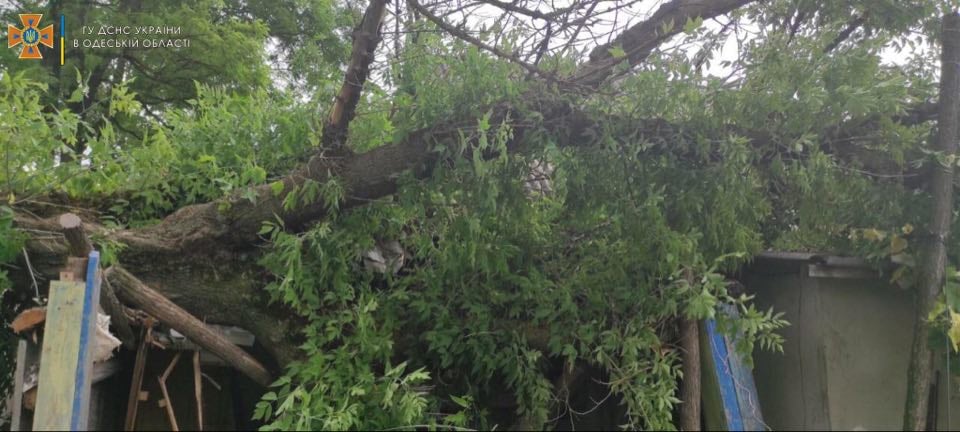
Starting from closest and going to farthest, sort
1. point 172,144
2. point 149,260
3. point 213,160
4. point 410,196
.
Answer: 1. point 410,196
2. point 149,260
3. point 213,160
4. point 172,144

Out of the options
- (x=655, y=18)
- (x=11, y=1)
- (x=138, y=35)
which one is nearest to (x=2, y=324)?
(x=655, y=18)

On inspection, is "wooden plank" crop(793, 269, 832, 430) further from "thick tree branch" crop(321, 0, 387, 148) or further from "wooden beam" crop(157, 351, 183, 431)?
"wooden beam" crop(157, 351, 183, 431)

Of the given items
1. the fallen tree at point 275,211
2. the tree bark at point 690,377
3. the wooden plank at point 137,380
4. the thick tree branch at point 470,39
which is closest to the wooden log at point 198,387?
the wooden plank at point 137,380

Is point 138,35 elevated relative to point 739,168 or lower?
elevated

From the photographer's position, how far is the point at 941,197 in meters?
2.72

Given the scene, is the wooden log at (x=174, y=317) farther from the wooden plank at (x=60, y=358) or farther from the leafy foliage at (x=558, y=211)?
the wooden plank at (x=60, y=358)

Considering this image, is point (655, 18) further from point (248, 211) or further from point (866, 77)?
point (248, 211)

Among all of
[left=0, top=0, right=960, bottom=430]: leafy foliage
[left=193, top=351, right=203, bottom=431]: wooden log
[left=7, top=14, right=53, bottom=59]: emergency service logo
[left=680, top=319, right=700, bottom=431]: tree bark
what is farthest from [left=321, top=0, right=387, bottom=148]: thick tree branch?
[left=7, top=14, right=53, bottom=59]: emergency service logo

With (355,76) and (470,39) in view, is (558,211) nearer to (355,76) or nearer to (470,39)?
(470,39)

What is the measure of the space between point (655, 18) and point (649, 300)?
125 cm

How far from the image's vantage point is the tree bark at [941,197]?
2605mm

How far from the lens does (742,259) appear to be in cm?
276

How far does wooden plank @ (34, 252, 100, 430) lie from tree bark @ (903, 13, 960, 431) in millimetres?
2801

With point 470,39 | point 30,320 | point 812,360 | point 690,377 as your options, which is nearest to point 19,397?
point 30,320
